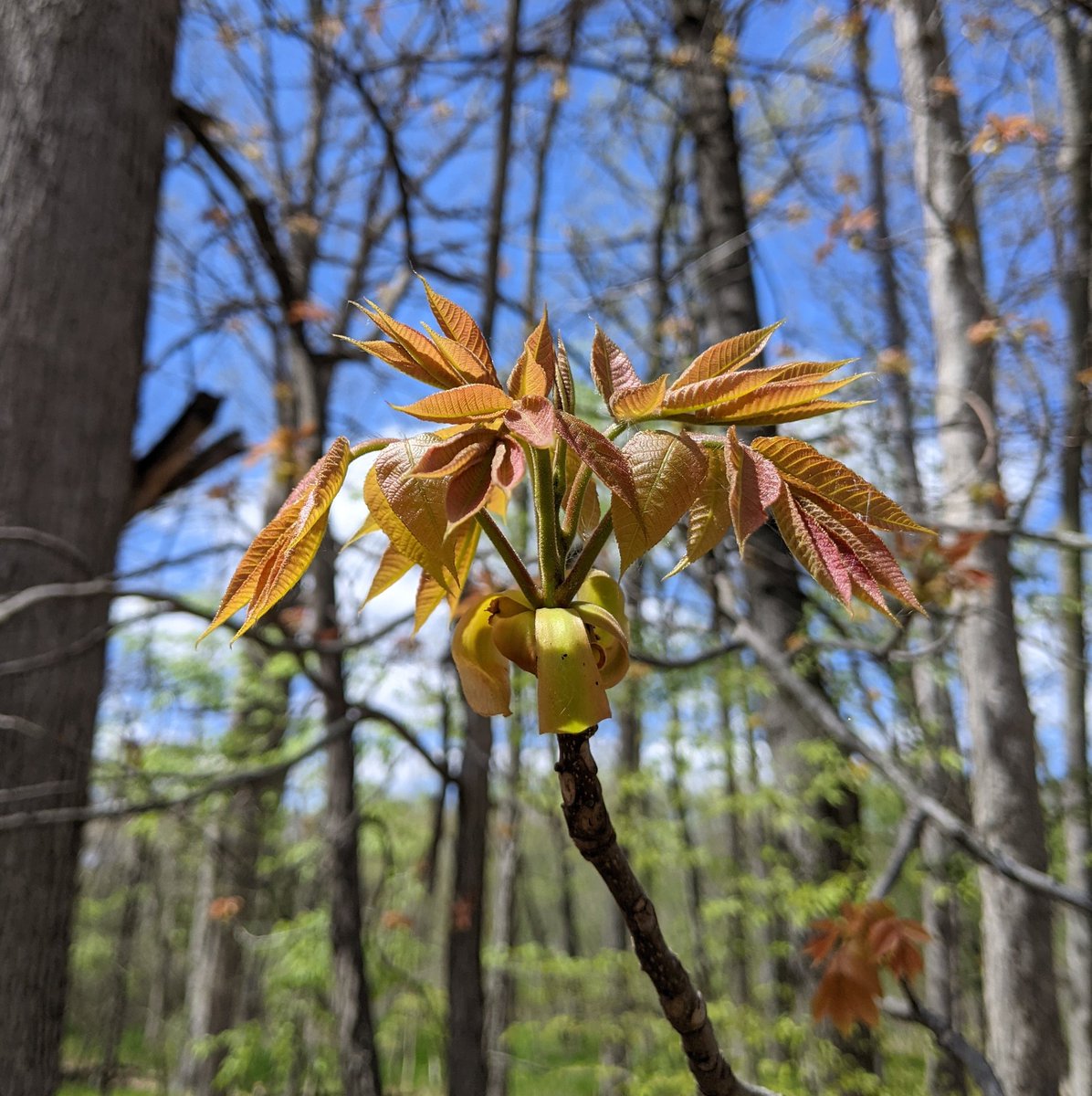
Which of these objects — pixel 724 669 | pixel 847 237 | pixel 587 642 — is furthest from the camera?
pixel 724 669

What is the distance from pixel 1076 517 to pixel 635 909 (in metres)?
5.49

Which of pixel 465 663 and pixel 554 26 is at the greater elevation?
pixel 554 26

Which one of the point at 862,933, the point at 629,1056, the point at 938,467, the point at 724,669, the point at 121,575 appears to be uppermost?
the point at 938,467

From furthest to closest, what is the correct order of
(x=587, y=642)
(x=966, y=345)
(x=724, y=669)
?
1. (x=724, y=669)
2. (x=966, y=345)
3. (x=587, y=642)

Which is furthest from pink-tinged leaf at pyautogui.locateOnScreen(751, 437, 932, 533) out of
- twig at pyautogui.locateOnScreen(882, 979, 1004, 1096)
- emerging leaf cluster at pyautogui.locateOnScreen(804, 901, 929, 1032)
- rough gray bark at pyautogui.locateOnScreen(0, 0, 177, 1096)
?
rough gray bark at pyautogui.locateOnScreen(0, 0, 177, 1096)

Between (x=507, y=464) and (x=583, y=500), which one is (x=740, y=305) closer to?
(x=583, y=500)

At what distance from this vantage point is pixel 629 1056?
9.19 m

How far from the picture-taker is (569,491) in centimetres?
72

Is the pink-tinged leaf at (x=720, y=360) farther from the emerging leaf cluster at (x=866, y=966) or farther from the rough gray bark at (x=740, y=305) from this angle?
the rough gray bark at (x=740, y=305)

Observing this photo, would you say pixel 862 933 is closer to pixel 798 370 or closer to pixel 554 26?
pixel 798 370

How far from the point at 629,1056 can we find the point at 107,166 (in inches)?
396

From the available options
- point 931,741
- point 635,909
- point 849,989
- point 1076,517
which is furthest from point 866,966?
point 1076,517

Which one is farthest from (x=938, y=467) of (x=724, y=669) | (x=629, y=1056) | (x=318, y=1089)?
(x=629, y=1056)

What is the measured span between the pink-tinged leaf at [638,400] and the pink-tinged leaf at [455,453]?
0.35ft
